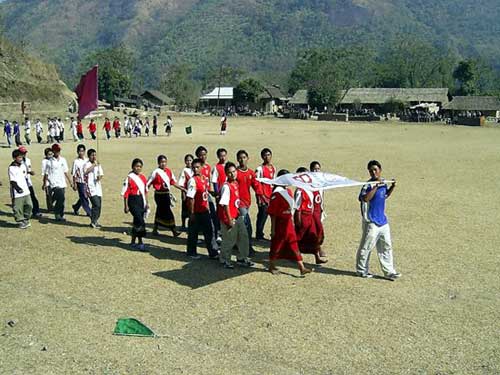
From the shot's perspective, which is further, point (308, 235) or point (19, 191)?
point (19, 191)

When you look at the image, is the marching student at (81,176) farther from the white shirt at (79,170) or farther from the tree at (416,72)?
the tree at (416,72)

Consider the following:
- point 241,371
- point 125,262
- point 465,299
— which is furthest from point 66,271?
point 465,299

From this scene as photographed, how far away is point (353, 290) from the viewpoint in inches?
312

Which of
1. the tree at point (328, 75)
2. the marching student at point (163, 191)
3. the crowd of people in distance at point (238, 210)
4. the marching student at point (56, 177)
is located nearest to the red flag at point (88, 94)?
the crowd of people in distance at point (238, 210)

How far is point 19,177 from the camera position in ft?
37.3

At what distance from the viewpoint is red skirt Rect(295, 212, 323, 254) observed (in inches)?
351

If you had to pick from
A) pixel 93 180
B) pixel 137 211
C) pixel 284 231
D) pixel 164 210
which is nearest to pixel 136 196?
pixel 137 211

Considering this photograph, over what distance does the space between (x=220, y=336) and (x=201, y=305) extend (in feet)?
3.23

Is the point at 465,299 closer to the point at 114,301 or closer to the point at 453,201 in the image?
the point at 114,301

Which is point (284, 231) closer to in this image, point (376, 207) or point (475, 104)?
point (376, 207)

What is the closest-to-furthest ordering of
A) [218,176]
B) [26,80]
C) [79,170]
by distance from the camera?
[218,176], [79,170], [26,80]

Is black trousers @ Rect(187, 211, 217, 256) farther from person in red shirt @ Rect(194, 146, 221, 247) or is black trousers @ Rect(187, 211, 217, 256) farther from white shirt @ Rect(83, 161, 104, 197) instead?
white shirt @ Rect(83, 161, 104, 197)

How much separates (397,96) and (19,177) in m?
78.7

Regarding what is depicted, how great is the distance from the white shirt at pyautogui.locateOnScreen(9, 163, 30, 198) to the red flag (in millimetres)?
1724
